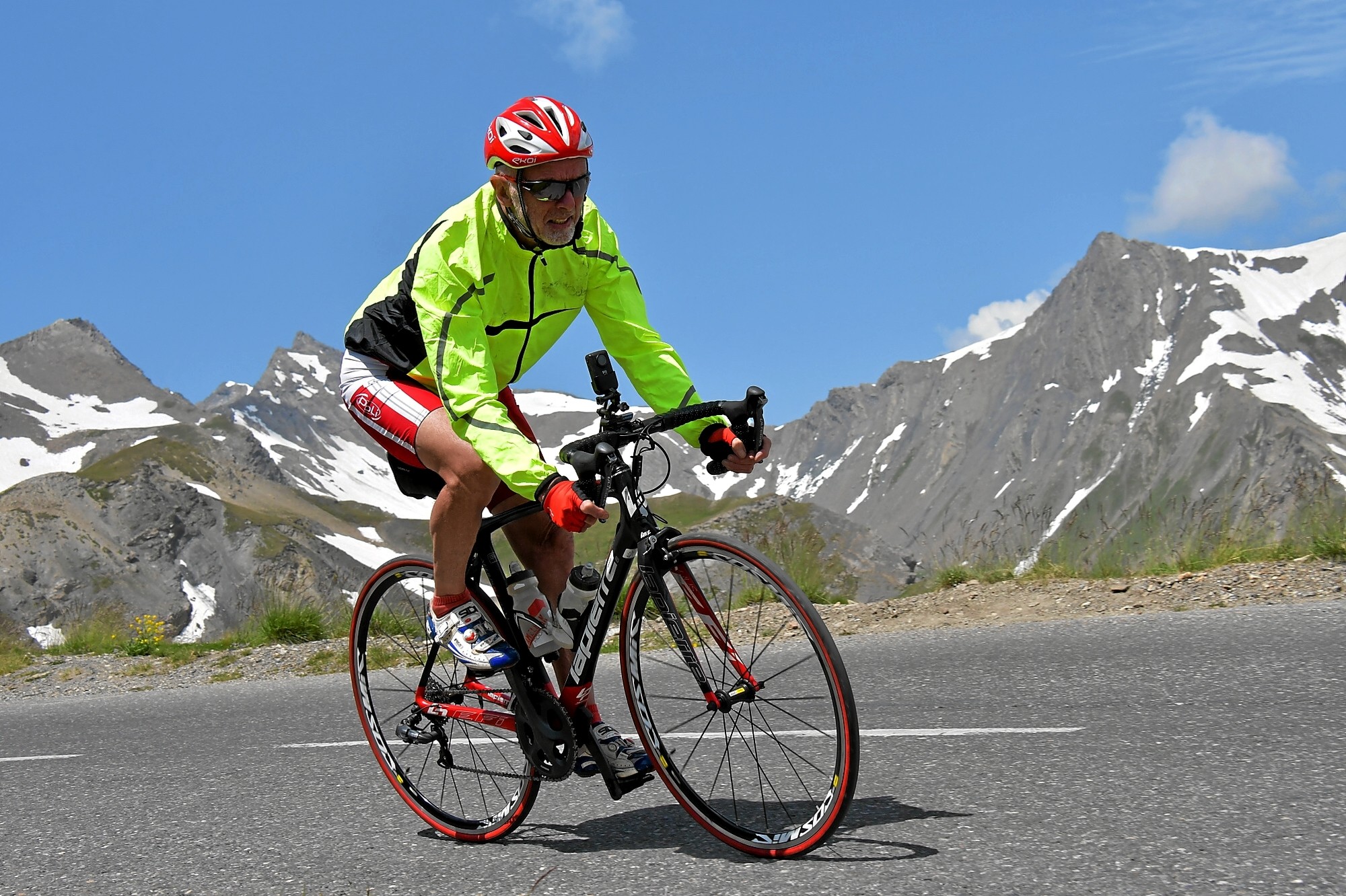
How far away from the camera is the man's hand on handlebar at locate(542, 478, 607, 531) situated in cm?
316

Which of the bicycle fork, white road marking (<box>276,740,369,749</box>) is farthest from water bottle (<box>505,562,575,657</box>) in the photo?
white road marking (<box>276,740,369,749</box>)

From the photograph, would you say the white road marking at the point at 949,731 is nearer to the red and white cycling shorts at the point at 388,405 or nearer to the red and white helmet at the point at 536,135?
the red and white cycling shorts at the point at 388,405

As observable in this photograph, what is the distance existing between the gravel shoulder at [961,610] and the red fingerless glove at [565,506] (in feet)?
17.8

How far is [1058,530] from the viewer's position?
9852 mm

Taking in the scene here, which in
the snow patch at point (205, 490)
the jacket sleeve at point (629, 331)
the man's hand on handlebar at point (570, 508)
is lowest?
the man's hand on handlebar at point (570, 508)

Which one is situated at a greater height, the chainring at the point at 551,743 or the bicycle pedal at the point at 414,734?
the chainring at the point at 551,743

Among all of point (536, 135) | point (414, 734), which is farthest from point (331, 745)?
point (536, 135)

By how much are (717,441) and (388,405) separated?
1.16 m

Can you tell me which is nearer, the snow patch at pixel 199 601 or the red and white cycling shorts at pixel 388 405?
the red and white cycling shorts at pixel 388 405

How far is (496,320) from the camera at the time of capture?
386 centimetres

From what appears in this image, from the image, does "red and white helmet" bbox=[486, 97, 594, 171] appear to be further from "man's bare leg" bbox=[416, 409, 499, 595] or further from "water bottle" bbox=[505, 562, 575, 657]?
"water bottle" bbox=[505, 562, 575, 657]

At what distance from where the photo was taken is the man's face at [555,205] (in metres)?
3.63

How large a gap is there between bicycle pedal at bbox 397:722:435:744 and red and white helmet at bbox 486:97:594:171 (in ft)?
6.82

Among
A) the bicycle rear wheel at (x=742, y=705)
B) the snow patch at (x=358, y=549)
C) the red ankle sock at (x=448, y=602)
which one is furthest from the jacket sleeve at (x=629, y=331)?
the snow patch at (x=358, y=549)
